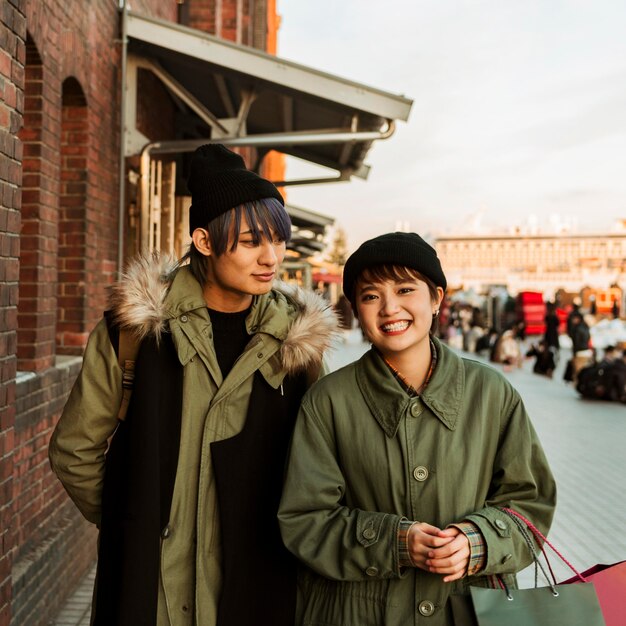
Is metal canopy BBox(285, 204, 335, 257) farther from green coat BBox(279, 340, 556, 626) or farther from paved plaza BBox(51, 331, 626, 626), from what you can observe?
green coat BBox(279, 340, 556, 626)

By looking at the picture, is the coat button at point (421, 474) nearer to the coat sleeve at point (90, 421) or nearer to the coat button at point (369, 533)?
the coat button at point (369, 533)

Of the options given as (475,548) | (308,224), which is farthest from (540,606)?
(308,224)

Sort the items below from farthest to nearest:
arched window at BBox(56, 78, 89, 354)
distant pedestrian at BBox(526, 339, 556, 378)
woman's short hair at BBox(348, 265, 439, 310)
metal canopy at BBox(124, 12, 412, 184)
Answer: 1. distant pedestrian at BBox(526, 339, 556, 378)
2. metal canopy at BBox(124, 12, 412, 184)
3. arched window at BBox(56, 78, 89, 354)
4. woman's short hair at BBox(348, 265, 439, 310)

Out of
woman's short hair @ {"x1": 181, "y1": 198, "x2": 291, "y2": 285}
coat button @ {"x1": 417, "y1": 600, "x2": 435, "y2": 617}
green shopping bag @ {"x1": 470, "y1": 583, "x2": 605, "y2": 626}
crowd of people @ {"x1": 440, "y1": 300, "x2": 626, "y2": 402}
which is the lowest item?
crowd of people @ {"x1": 440, "y1": 300, "x2": 626, "y2": 402}

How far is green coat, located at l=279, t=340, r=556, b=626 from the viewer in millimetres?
1881

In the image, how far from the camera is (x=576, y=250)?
147 metres

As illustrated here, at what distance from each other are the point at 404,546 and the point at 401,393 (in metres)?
0.39

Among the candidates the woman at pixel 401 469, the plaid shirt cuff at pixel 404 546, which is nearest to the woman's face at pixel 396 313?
the woman at pixel 401 469

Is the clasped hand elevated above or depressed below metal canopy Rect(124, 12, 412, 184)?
below

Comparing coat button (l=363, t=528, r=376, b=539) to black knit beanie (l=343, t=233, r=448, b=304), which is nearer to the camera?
coat button (l=363, t=528, r=376, b=539)

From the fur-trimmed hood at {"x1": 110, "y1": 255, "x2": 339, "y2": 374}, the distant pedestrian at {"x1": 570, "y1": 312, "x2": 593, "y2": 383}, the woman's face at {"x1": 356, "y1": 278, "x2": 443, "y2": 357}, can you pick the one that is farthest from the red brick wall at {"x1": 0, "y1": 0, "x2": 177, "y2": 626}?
the distant pedestrian at {"x1": 570, "y1": 312, "x2": 593, "y2": 383}

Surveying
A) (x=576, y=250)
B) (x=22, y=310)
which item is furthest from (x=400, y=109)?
(x=576, y=250)

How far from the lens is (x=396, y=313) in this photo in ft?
6.52

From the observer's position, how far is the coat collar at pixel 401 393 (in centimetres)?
195
